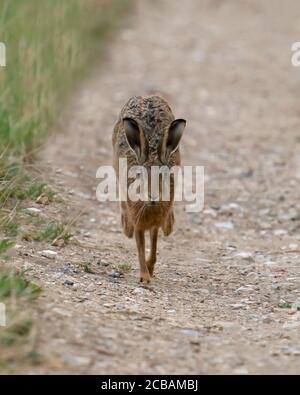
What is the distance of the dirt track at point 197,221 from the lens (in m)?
5.14

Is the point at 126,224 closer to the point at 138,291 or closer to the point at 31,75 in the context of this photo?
the point at 138,291

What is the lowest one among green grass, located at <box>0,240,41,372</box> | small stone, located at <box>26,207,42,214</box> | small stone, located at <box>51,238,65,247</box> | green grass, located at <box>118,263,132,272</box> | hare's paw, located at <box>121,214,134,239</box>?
green grass, located at <box>0,240,41,372</box>

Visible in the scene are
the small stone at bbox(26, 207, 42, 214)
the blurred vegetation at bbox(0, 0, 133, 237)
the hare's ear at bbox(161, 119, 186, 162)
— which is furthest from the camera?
the blurred vegetation at bbox(0, 0, 133, 237)

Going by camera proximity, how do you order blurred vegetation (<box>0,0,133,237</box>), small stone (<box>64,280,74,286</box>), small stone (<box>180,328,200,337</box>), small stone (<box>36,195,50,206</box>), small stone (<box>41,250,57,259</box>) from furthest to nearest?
small stone (<box>36,195,50,206</box>), blurred vegetation (<box>0,0,133,237</box>), small stone (<box>41,250,57,259</box>), small stone (<box>64,280,74,286</box>), small stone (<box>180,328,200,337</box>)

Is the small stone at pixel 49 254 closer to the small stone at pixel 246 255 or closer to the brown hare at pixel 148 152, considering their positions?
the brown hare at pixel 148 152

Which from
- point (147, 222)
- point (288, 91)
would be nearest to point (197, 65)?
point (288, 91)

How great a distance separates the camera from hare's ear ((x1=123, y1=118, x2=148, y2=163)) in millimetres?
6535

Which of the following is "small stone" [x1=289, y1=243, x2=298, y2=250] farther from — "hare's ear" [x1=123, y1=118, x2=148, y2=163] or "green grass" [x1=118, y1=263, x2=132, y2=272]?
"hare's ear" [x1=123, y1=118, x2=148, y2=163]

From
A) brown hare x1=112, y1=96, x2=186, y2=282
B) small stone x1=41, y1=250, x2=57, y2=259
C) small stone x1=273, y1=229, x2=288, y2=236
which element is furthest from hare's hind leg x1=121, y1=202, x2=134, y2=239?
small stone x1=273, y1=229, x2=288, y2=236

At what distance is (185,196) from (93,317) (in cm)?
404

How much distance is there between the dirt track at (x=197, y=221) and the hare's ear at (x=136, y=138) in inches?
33.9

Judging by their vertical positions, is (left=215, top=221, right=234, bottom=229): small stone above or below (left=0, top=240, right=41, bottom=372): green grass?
above

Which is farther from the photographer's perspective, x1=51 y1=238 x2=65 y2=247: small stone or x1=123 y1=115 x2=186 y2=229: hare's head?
x1=51 y1=238 x2=65 y2=247: small stone

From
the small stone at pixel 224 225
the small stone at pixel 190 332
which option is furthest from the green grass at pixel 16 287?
the small stone at pixel 224 225
